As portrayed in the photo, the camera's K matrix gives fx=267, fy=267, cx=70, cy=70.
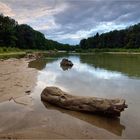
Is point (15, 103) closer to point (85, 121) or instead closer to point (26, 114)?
point (26, 114)

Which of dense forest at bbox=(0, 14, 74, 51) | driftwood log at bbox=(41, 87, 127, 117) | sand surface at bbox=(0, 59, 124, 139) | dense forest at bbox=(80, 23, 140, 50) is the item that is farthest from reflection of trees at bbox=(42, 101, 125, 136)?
dense forest at bbox=(80, 23, 140, 50)

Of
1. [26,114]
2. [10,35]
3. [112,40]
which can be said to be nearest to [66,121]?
[26,114]

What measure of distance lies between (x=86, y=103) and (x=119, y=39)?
12605cm

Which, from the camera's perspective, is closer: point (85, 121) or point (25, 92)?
point (85, 121)

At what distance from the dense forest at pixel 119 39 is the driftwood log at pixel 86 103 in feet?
330

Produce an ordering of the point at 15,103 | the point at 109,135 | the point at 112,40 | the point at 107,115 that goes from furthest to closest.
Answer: the point at 112,40 → the point at 15,103 → the point at 107,115 → the point at 109,135

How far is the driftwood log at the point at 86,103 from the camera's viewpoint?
9.34 m

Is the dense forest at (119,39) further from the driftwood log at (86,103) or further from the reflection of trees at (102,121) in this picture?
the reflection of trees at (102,121)

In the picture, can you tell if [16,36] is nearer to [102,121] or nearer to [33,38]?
[33,38]

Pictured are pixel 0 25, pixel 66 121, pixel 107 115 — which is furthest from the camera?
pixel 0 25

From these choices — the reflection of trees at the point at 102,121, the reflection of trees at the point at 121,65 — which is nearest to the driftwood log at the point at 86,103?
the reflection of trees at the point at 102,121

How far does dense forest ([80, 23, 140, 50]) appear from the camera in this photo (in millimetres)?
112188

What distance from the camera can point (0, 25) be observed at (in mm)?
86812

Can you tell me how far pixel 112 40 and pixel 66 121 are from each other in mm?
132841
